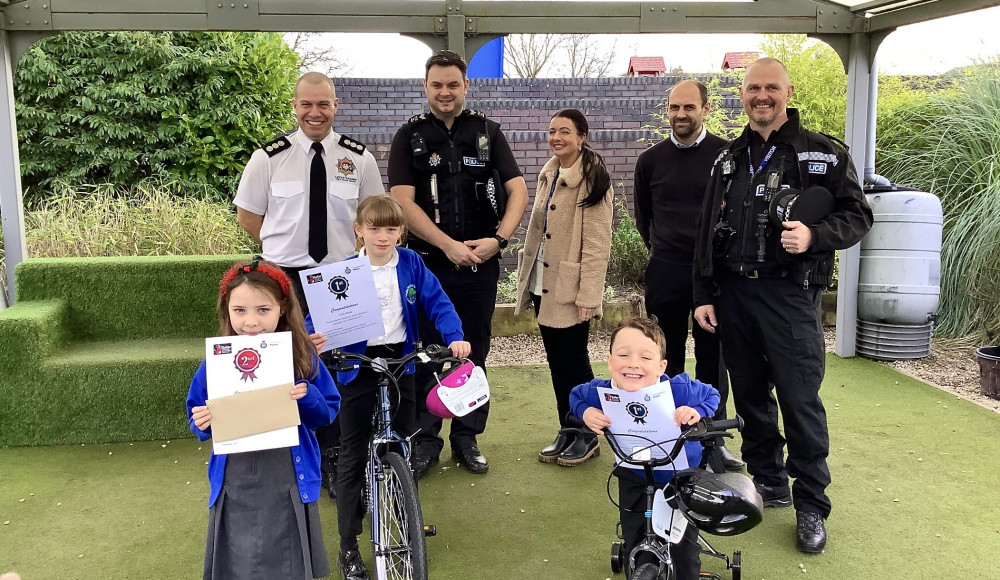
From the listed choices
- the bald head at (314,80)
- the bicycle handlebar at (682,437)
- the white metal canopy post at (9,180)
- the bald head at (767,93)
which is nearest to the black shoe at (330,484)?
the bicycle handlebar at (682,437)

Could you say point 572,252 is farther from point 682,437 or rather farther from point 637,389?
point 682,437

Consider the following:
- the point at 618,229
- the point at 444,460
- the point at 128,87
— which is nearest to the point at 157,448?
the point at 444,460

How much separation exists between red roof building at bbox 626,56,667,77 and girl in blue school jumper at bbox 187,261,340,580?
16.7 metres

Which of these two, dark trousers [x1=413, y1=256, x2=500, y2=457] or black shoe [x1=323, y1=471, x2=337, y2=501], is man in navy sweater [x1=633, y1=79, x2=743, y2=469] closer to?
dark trousers [x1=413, y1=256, x2=500, y2=457]

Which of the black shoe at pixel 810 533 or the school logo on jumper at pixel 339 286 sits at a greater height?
the school logo on jumper at pixel 339 286

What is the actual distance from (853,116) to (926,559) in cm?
385

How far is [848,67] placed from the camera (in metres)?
5.74

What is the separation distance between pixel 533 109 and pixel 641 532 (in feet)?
25.2

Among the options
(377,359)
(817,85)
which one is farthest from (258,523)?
(817,85)

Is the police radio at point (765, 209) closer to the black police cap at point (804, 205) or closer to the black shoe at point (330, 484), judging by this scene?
the black police cap at point (804, 205)

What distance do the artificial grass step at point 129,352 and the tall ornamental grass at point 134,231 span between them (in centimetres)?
151

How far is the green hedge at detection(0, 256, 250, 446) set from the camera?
175 inches

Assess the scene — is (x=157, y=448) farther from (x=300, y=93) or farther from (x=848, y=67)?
(x=848, y=67)

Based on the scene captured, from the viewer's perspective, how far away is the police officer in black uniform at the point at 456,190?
3799mm
